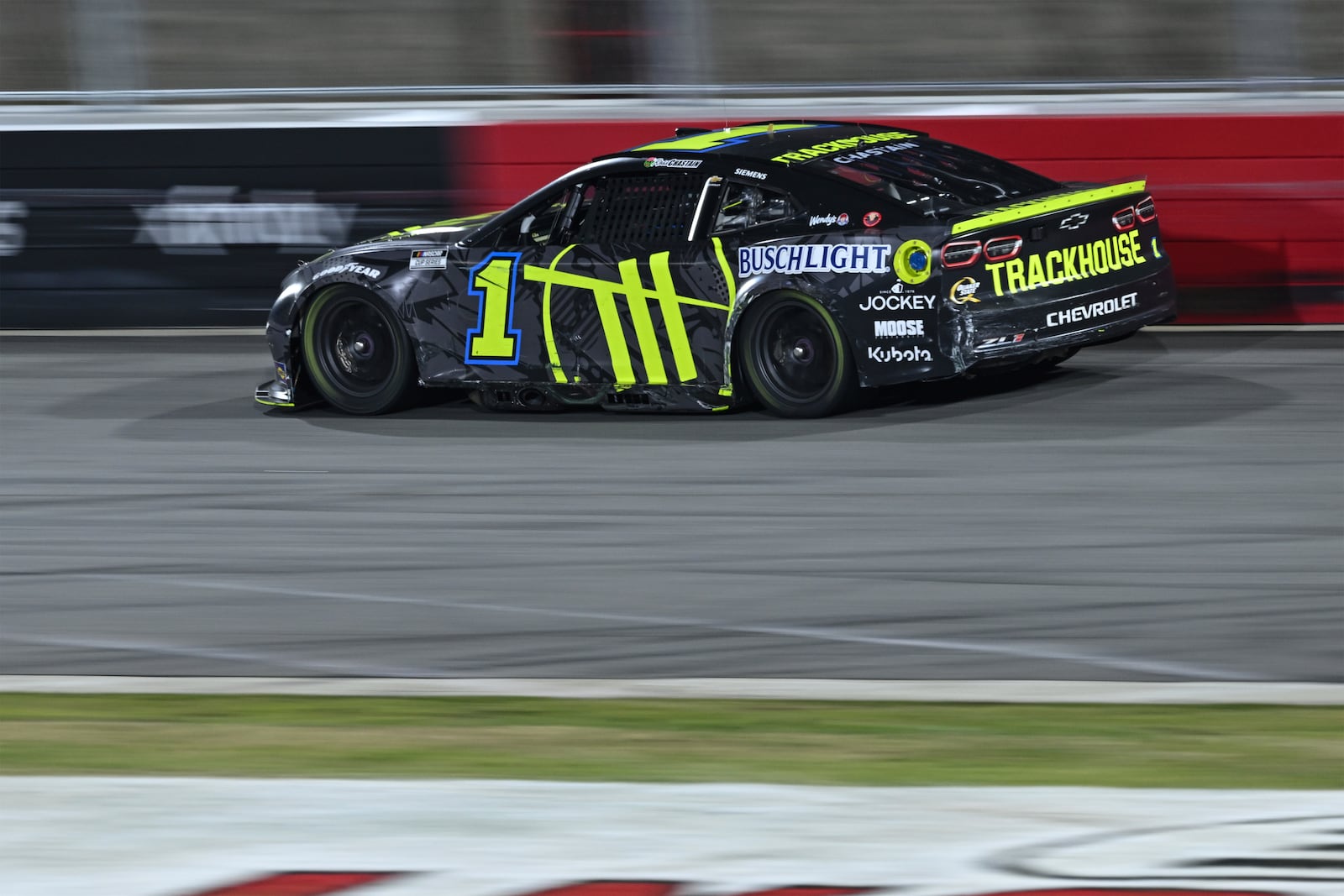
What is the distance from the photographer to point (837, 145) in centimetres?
1063

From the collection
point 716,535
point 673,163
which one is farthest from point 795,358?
point 716,535

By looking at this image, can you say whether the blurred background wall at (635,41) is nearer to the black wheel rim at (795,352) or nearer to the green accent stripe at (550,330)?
the green accent stripe at (550,330)

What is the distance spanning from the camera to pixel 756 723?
5793 millimetres

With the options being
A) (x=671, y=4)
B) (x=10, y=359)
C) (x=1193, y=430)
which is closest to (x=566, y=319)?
(x=1193, y=430)

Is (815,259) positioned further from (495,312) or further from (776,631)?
(776,631)

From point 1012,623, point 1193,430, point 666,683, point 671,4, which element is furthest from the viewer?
point 671,4

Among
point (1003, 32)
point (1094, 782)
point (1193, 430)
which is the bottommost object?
point (1094, 782)

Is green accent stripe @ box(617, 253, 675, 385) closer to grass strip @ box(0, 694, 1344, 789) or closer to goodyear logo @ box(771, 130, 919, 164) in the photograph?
goodyear logo @ box(771, 130, 919, 164)

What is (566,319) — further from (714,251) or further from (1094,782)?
(1094,782)

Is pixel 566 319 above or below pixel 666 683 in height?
above

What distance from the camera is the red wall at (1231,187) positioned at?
12484mm

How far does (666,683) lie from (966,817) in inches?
64.5

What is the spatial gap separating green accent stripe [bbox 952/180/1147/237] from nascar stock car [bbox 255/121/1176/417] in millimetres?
10

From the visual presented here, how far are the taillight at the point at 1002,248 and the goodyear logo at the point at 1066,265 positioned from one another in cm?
3
